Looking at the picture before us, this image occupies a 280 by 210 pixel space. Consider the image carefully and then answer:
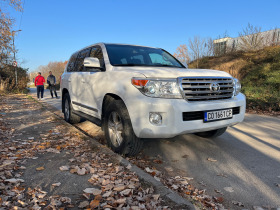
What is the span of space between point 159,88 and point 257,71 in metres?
11.0

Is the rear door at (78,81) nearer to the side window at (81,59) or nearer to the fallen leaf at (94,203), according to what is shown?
the side window at (81,59)

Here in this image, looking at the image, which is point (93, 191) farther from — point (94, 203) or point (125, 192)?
point (125, 192)

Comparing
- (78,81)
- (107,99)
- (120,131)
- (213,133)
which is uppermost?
Result: (78,81)

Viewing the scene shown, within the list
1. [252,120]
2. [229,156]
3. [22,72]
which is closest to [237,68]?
[252,120]

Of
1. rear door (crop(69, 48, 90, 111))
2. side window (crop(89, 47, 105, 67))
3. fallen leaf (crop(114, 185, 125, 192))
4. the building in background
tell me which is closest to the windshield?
side window (crop(89, 47, 105, 67))

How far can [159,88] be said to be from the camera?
8.76ft

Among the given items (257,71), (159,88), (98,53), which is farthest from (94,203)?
(257,71)

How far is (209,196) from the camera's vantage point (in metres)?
2.18

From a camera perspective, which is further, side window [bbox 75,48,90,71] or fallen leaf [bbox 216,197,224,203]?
side window [bbox 75,48,90,71]

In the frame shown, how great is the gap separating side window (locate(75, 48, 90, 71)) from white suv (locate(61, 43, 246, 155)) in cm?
77

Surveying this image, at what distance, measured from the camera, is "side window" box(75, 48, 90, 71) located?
458 cm

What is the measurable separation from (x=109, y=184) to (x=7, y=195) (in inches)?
38.5

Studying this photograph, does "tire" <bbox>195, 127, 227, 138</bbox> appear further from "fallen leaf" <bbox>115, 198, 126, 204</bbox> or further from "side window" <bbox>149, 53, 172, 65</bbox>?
"fallen leaf" <bbox>115, 198, 126, 204</bbox>

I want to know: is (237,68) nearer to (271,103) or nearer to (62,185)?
(271,103)
